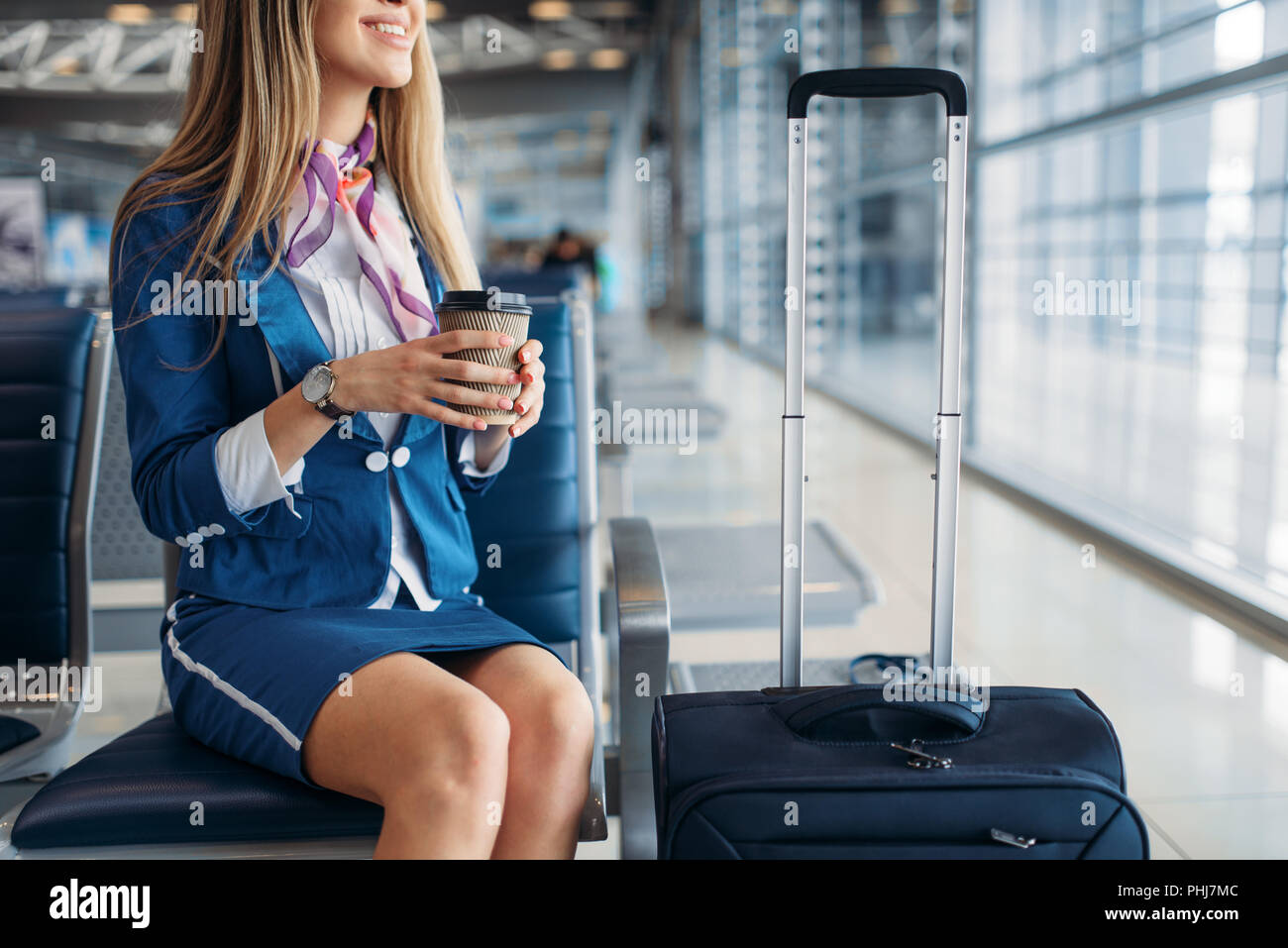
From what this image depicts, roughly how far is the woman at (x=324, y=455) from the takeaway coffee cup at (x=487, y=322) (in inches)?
0.6

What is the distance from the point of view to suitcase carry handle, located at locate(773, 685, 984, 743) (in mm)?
1032

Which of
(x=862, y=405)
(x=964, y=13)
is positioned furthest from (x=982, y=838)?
(x=862, y=405)

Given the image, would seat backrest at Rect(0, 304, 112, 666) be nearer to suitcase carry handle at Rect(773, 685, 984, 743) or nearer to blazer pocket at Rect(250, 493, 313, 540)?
blazer pocket at Rect(250, 493, 313, 540)

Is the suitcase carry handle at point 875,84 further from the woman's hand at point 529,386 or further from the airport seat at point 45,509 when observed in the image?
the airport seat at point 45,509

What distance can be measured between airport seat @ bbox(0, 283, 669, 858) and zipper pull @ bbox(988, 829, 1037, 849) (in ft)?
1.26

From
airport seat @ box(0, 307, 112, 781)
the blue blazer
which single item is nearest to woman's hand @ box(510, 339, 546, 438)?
the blue blazer

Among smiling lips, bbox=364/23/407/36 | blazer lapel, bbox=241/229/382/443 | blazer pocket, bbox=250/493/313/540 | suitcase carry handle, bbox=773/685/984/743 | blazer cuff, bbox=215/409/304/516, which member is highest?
smiling lips, bbox=364/23/407/36

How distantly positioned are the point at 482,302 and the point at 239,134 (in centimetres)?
46

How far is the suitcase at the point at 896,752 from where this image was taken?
37.9 inches

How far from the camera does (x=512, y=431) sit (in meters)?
1.17
